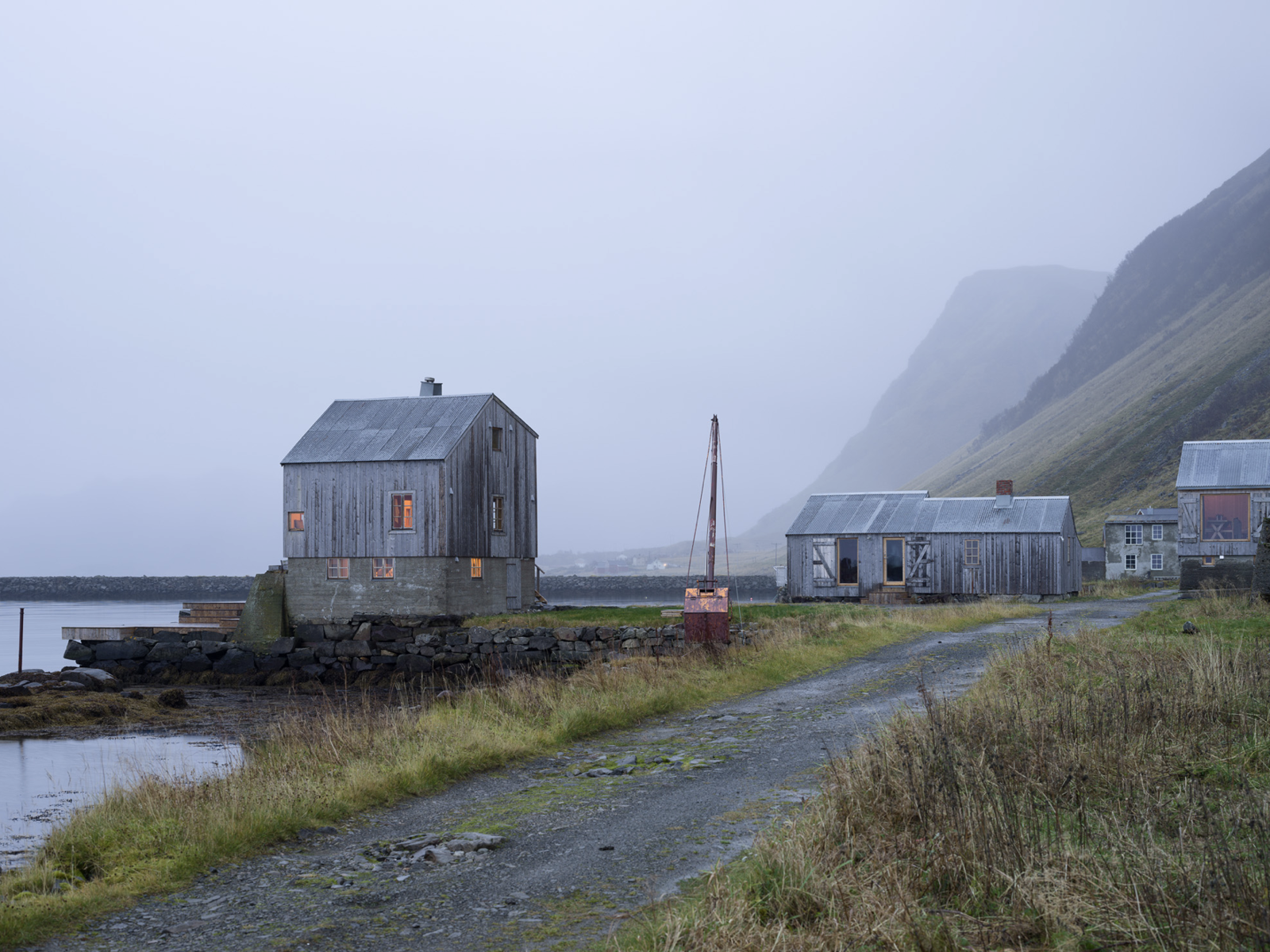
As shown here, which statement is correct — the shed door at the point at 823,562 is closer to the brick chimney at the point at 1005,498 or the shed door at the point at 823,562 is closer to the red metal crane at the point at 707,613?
the brick chimney at the point at 1005,498

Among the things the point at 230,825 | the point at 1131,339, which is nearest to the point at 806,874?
the point at 230,825

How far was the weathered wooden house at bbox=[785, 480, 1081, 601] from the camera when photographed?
146ft

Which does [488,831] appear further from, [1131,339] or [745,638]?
[1131,339]

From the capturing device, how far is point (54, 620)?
74.1 meters

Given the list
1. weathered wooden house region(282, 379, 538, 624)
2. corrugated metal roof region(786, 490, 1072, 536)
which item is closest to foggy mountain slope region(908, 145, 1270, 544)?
corrugated metal roof region(786, 490, 1072, 536)

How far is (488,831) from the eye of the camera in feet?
28.8

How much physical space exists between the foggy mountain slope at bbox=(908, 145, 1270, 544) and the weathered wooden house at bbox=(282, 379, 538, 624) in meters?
68.4

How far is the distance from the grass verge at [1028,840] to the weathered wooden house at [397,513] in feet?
97.9

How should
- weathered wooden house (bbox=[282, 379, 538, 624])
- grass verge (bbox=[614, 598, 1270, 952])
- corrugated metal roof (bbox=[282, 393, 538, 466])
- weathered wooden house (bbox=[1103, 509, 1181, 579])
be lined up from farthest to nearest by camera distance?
weathered wooden house (bbox=[1103, 509, 1181, 579])
corrugated metal roof (bbox=[282, 393, 538, 466])
weathered wooden house (bbox=[282, 379, 538, 624])
grass verge (bbox=[614, 598, 1270, 952])

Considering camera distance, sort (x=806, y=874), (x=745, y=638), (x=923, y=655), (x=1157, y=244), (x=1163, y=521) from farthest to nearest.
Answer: (x=1157, y=244)
(x=1163, y=521)
(x=745, y=638)
(x=923, y=655)
(x=806, y=874)

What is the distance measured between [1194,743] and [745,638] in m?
16.7

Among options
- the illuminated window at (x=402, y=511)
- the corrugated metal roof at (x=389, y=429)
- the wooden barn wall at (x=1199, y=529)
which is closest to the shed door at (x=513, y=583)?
the illuminated window at (x=402, y=511)

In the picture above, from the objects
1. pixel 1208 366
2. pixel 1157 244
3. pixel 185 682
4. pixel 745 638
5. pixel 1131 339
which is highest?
pixel 1157 244

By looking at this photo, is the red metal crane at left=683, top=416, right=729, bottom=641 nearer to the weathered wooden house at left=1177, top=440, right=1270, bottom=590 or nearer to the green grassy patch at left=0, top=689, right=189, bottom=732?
the green grassy patch at left=0, top=689, right=189, bottom=732
